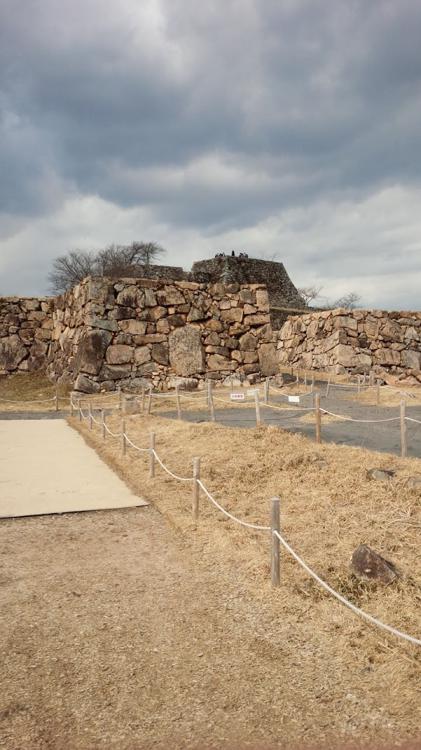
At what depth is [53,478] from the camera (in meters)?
7.89

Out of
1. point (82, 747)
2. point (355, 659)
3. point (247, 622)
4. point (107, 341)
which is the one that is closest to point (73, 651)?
point (82, 747)

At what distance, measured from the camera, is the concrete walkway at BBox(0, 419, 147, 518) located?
6.54 m

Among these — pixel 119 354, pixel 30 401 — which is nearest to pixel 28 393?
pixel 30 401

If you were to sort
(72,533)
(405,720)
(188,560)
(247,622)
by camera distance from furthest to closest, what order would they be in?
(72,533) → (188,560) → (247,622) → (405,720)

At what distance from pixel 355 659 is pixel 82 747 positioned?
5.26ft

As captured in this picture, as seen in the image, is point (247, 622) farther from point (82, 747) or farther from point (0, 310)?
point (0, 310)

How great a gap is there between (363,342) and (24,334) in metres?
15.6

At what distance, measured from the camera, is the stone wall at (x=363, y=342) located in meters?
26.2

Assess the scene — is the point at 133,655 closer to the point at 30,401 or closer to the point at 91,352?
the point at 30,401

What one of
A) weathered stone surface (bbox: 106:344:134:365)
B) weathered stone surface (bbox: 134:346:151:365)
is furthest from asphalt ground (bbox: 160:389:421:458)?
weathered stone surface (bbox: 106:344:134:365)

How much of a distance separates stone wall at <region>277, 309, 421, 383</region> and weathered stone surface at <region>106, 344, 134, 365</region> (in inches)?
445

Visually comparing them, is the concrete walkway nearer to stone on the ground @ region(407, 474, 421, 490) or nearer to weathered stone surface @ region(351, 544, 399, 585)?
weathered stone surface @ region(351, 544, 399, 585)

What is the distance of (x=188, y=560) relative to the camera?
480cm

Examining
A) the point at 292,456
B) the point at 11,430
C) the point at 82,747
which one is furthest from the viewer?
the point at 11,430
